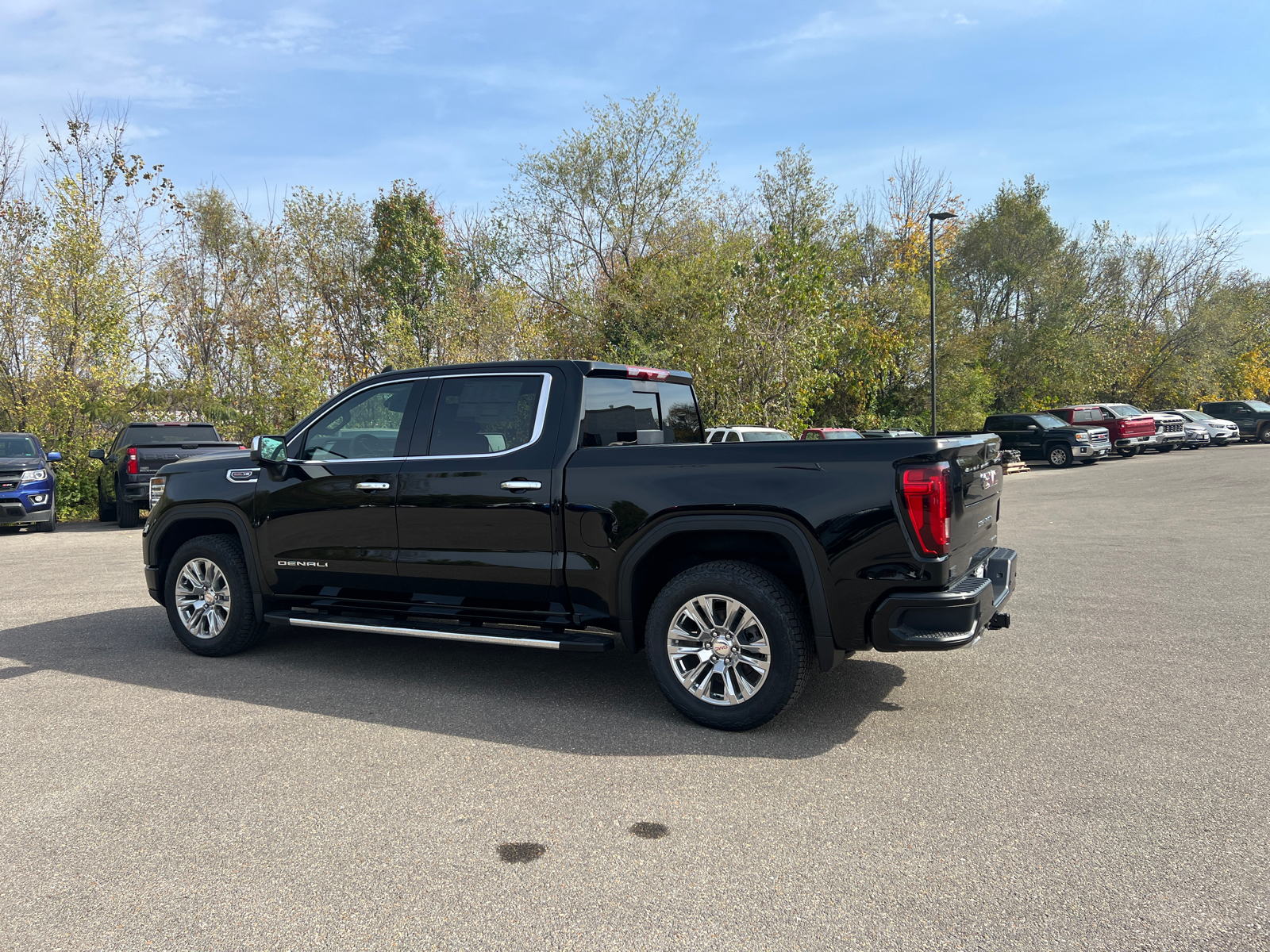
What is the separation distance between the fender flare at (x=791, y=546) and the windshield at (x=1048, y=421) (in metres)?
28.1

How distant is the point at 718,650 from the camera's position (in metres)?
4.70

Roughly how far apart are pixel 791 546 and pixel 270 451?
11.7 feet

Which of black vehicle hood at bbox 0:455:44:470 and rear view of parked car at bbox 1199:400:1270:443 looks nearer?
black vehicle hood at bbox 0:455:44:470

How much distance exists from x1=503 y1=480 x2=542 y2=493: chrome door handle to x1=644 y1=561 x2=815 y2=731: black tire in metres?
0.96

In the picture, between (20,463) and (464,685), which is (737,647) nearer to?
(464,685)

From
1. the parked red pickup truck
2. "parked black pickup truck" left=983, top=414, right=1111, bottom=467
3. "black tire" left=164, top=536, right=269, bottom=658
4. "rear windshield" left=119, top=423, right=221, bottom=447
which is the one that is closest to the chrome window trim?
"black tire" left=164, top=536, right=269, bottom=658

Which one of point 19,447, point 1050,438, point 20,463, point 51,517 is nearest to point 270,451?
point 20,463

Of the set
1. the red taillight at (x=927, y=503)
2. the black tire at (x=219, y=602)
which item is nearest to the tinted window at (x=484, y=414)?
the black tire at (x=219, y=602)

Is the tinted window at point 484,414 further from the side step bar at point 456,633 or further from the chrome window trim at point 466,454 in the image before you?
the side step bar at point 456,633

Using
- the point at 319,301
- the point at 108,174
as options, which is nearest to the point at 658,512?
the point at 108,174

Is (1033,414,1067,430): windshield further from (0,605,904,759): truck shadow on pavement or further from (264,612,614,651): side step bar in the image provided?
(264,612,614,651): side step bar

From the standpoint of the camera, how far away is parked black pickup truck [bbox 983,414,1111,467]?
28.9 metres

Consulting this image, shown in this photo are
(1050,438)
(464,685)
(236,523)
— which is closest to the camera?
(464,685)

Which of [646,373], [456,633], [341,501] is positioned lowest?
[456,633]
